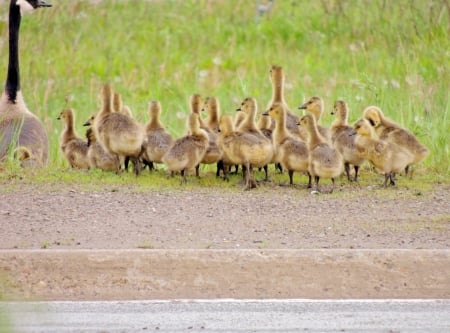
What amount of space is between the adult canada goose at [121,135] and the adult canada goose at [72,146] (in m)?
0.53

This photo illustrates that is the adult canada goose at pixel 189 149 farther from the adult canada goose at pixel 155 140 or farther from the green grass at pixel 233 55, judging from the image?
the green grass at pixel 233 55

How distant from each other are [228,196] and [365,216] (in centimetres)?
136

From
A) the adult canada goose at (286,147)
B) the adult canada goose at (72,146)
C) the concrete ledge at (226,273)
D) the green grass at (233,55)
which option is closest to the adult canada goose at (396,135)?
the adult canada goose at (286,147)

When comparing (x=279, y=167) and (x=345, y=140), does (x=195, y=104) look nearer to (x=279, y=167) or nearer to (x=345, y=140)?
(x=279, y=167)

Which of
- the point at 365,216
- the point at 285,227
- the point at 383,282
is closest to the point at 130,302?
the point at 383,282

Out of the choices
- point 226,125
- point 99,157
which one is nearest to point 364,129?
point 226,125

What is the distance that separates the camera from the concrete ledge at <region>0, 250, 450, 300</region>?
7090 millimetres

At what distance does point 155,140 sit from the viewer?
10641 millimetres

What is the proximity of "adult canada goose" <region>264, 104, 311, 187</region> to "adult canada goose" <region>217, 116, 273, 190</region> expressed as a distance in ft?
0.37

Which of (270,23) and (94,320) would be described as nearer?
(94,320)

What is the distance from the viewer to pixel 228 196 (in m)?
10.0

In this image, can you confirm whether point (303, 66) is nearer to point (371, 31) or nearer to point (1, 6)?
point (371, 31)

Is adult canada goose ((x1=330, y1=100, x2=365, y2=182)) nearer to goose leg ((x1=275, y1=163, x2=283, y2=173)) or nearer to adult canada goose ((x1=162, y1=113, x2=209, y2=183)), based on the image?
goose leg ((x1=275, y1=163, x2=283, y2=173))

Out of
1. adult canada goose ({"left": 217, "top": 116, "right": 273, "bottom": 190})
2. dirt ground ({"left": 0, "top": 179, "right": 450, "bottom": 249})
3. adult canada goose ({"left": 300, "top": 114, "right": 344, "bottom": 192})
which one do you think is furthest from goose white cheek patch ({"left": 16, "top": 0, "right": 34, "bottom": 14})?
adult canada goose ({"left": 300, "top": 114, "right": 344, "bottom": 192})
